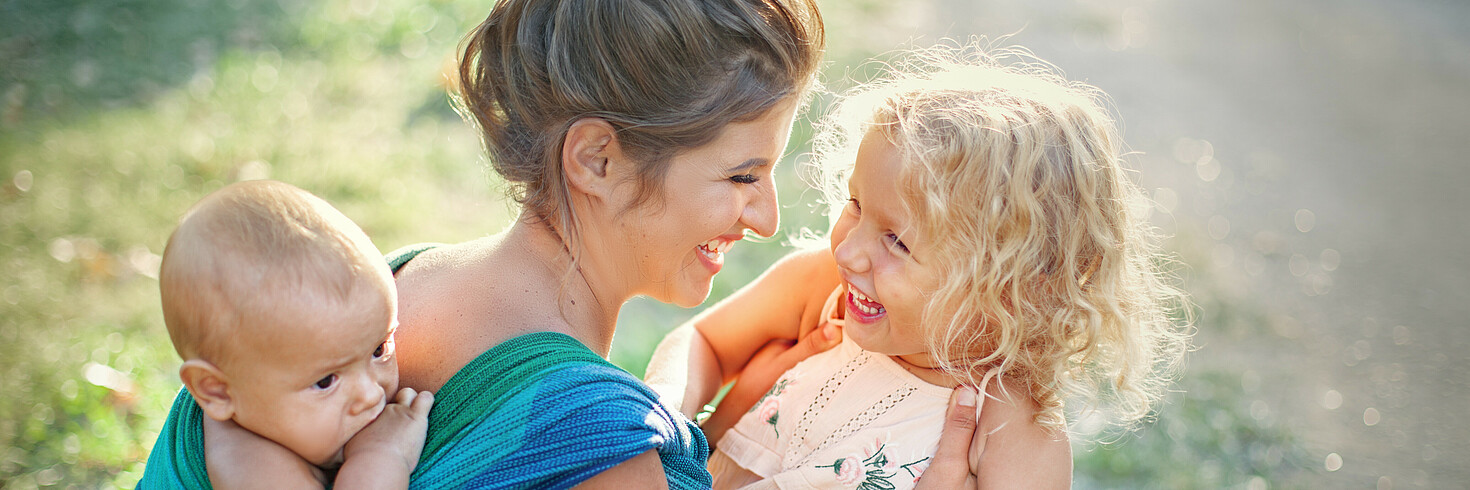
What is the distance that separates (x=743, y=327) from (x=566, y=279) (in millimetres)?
630

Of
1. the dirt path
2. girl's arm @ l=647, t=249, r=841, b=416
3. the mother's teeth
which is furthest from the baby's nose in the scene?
the dirt path

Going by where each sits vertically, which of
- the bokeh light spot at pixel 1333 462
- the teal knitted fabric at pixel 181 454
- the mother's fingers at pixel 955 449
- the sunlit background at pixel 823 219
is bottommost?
the bokeh light spot at pixel 1333 462

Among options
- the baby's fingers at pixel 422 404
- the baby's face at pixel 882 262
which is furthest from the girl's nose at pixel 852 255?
the baby's fingers at pixel 422 404

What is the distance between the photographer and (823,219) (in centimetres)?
517

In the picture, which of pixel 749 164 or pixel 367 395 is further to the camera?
pixel 749 164

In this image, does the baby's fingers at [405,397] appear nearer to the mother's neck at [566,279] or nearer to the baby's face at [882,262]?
the mother's neck at [566,279]

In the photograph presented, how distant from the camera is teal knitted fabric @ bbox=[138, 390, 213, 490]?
167 centimetres

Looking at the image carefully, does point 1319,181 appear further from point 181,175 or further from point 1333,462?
point 181,175

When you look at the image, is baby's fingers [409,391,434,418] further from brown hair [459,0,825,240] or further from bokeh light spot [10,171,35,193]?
bokeh light spot [10,171,35,193]

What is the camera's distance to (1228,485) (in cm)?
370

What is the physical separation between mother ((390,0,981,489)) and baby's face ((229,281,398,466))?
149mm

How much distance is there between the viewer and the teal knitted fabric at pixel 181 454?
167cm

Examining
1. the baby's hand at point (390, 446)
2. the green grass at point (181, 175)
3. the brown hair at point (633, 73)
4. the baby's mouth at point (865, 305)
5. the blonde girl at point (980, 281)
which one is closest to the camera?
the baby's hand at point (390, 446)

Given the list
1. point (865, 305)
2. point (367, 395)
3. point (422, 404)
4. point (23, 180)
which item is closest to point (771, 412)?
point (865, 305)
